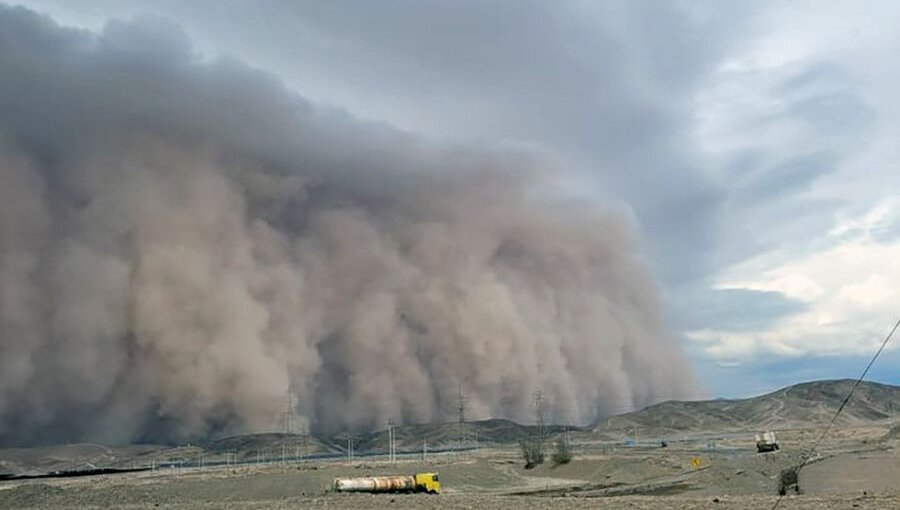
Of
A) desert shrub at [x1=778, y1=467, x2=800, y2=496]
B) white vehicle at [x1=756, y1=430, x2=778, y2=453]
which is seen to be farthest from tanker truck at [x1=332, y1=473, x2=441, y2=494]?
white vehicle at [x1=756, y1=430, x2=778, y2=453]

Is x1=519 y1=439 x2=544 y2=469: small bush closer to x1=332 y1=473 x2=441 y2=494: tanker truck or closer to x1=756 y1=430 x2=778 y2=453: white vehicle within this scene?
x1=756 y1=430 x2=778 y2=453: white vehicle

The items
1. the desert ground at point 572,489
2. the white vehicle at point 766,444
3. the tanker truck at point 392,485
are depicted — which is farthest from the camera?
the white vehicle at point 766,444

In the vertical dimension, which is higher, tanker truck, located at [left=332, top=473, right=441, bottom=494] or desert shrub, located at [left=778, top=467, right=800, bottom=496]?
tanker truck, located at [left=332, top=473, right=441, bottom=494]

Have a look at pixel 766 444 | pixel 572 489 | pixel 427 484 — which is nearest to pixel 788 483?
pixel 572 489

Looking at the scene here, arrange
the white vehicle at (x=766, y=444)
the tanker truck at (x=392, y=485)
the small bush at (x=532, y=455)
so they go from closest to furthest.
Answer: the tanker truck at (x=392, y=485), the small bush at (x=532, y=455), the white vehicle at (x=766, y=444)

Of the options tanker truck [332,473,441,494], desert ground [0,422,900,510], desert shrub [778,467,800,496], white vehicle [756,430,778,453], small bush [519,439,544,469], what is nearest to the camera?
desert ground [0,422,900,510]

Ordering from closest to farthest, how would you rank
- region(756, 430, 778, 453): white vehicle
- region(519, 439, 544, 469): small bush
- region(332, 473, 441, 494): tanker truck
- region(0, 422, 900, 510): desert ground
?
region(0, 422, 900, 510): desert ground, region(332, 473, 441, 494): tanker truck, region(519, 439, 544, 469): small bush, region(756, 430, 778, 453): white vehicle

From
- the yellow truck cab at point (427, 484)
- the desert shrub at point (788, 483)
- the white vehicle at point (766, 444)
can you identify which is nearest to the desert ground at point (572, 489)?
the desert shrub at point (788, 483)

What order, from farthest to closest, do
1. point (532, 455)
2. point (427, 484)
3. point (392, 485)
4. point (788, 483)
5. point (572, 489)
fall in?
point (532, 455), point (572, 489), point (392, 485), point (427, 484), point (788, 483)

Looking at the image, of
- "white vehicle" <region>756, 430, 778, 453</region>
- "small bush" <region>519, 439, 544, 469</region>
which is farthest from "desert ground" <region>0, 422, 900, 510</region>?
"white vehicle" <region>756, 430, 778, 453</region>

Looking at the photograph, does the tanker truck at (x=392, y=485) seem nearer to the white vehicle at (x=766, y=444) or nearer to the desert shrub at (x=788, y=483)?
the desert shrub at (x=788, y=483)

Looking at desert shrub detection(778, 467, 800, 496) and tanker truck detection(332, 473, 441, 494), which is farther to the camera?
tanker truck detection(332, 473, 441, 494)

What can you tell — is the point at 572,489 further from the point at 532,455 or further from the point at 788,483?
the point at 532,455

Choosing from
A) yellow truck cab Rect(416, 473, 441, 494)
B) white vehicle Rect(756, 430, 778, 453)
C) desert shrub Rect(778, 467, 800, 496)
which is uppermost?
white vehicle Rect(756, 430, 778, 453)
